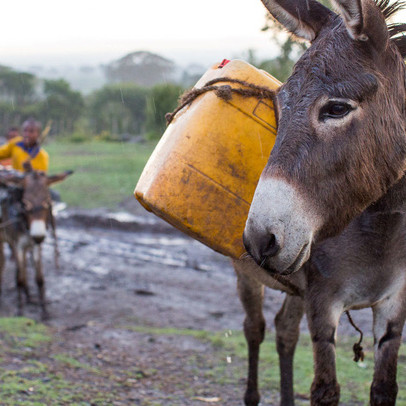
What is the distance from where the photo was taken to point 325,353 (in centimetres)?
264

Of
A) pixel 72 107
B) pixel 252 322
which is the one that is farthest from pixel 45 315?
pixel 72 107

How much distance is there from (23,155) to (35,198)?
4.14ft

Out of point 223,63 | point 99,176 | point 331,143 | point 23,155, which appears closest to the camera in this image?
point 331,143

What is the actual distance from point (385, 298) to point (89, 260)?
8264 mm

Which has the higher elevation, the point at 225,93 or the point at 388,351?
the point at 225,93

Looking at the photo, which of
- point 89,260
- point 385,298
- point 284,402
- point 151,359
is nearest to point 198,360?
point 151,359

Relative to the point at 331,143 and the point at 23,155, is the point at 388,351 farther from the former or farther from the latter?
the point at 23,155

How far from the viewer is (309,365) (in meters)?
5.25

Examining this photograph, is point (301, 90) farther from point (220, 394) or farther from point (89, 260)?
point (89, 260)

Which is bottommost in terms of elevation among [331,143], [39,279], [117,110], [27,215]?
[39,279]

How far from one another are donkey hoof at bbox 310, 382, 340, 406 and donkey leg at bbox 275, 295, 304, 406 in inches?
52.2

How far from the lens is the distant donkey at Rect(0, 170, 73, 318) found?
7.34 meters

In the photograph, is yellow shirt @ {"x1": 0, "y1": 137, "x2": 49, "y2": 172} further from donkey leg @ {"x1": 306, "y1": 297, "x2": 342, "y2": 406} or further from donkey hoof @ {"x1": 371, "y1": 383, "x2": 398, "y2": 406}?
donkey hoof @ {"x1": 371, "y1": 383, "x2": 398, "y2": 406}

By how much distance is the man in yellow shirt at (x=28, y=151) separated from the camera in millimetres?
8219
